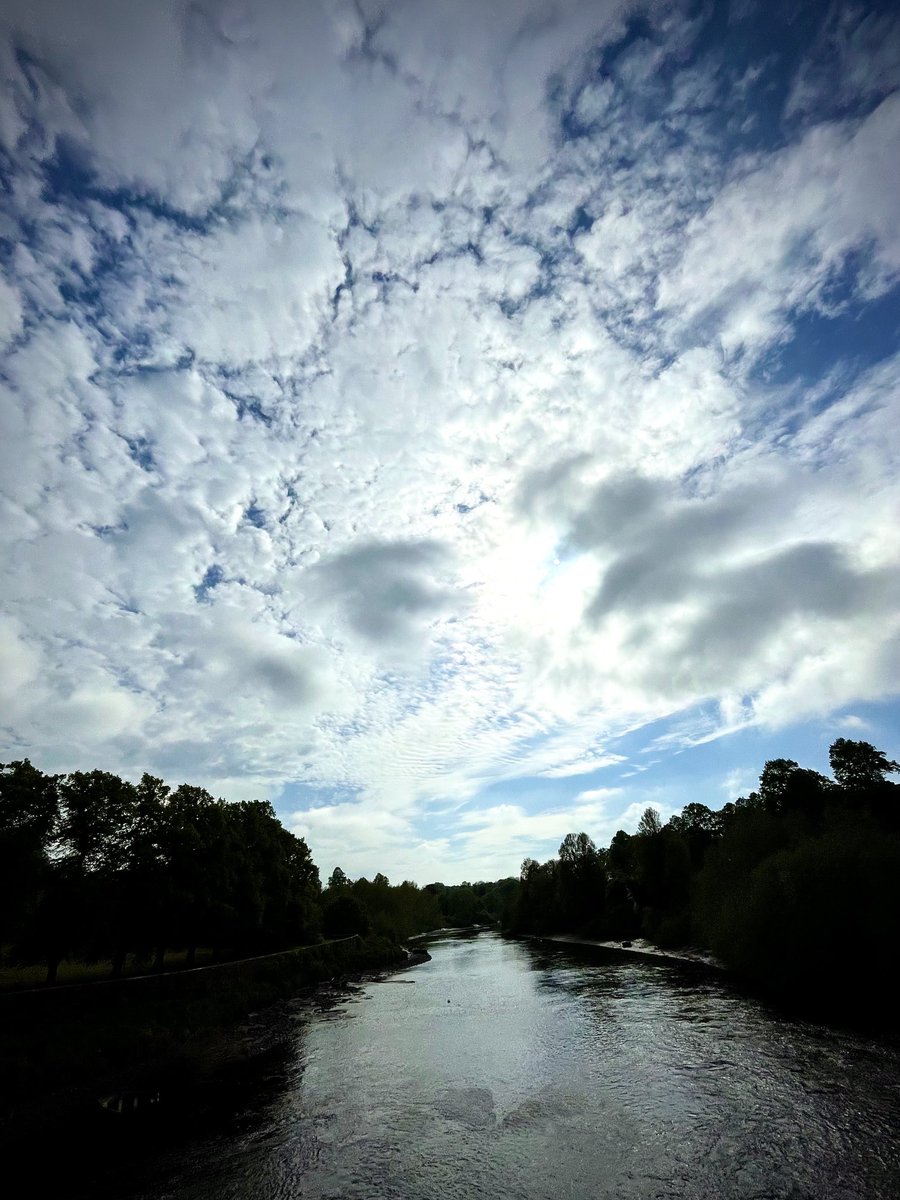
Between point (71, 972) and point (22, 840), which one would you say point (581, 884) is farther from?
point (22, 840)

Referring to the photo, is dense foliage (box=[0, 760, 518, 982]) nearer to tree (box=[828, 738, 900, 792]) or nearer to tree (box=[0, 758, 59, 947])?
tree (box=[0, 758, 59, 947])

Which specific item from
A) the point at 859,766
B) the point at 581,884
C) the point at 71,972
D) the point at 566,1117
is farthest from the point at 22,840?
the point at 581,884

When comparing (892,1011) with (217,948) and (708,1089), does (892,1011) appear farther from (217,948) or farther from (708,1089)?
(217,948)

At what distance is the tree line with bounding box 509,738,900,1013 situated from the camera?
110 ft

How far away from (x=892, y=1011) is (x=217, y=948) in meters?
57.0

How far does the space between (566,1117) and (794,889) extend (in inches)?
886

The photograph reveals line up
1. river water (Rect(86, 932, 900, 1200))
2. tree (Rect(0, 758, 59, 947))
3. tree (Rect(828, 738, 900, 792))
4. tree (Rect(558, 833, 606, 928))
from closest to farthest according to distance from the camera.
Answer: river water (Rect(86, 932, 900, 1200)) < tree (Rect(0, 758, 59, 947)) < tree (Rect(828, 738, 900, 792)) < tree (Rect(558, 833, 606, 928))

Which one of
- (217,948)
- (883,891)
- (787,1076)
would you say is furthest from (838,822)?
(217,948)

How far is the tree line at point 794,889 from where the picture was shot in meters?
33.6

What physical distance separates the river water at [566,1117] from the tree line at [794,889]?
4.68 metres

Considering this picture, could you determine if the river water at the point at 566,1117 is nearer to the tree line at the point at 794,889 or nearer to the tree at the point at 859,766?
the tree line at the point at 794,889

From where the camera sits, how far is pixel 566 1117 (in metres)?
19.9

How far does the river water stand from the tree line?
4.68 meters


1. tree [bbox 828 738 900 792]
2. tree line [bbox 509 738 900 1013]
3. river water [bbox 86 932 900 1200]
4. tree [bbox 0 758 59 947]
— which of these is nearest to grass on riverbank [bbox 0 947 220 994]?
tree [bbox 0 758 59 947]
